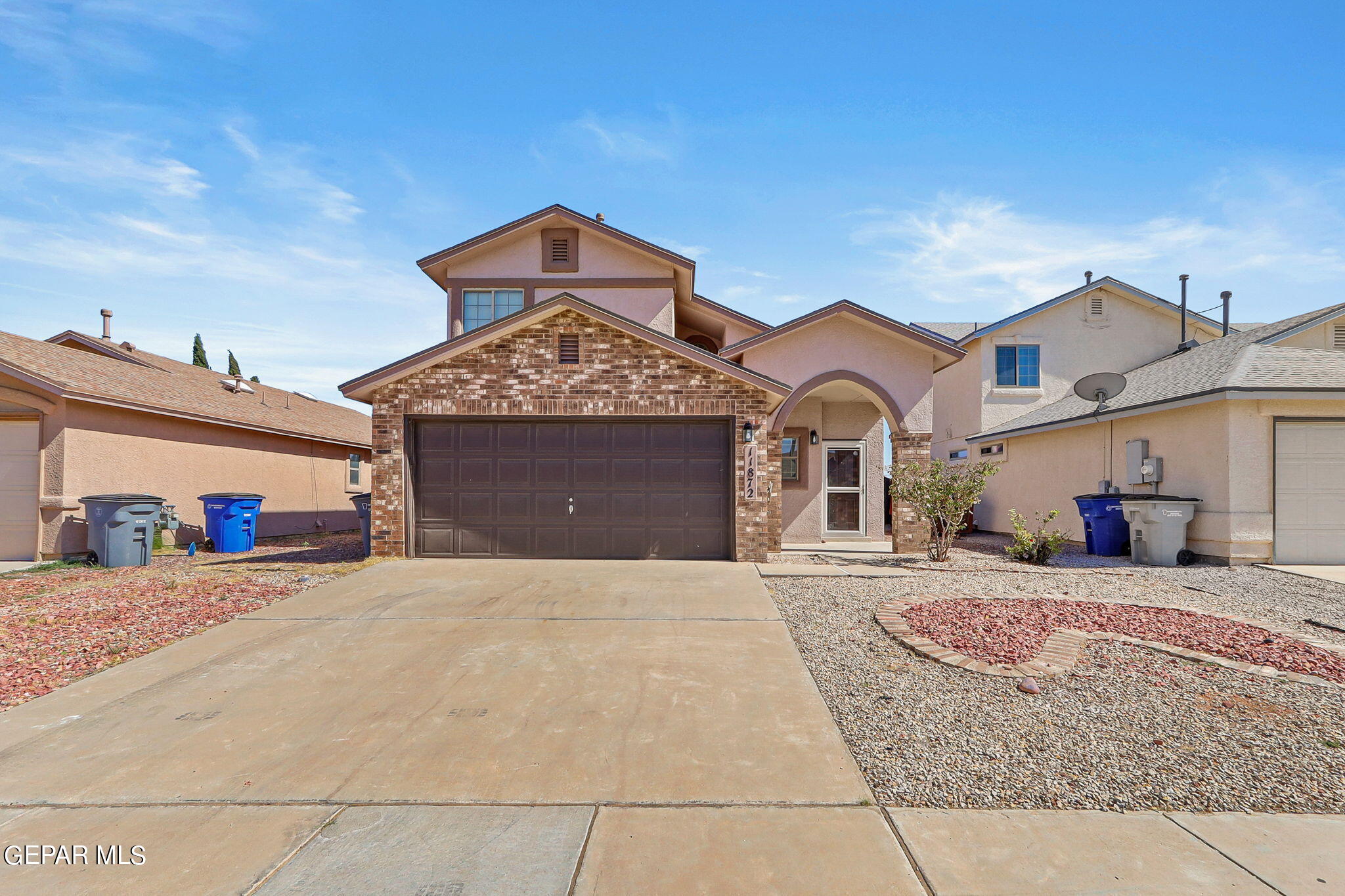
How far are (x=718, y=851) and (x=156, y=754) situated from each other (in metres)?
3.36

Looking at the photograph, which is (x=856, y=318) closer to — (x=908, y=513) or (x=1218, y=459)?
(x=908, y=513)

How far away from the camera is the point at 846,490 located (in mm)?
15047

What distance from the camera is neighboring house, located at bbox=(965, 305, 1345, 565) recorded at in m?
10.7

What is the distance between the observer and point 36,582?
9375 mm

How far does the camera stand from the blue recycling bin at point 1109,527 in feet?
40.7

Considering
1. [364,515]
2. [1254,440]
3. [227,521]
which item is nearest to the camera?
[1254,440]

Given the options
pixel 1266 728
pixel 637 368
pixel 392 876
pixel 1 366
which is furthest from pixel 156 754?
pixel 1 366

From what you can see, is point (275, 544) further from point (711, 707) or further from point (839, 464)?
point (711, 707)

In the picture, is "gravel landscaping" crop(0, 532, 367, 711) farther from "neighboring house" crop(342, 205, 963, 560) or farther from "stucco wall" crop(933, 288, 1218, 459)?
"stucco wall" crop(933, 288, 1218, 459)

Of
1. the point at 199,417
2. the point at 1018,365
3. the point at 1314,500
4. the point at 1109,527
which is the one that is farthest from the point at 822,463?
the point at 199,417

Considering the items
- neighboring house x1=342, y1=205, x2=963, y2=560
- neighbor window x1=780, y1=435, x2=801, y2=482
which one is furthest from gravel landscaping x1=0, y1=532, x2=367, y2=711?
neighbor window x1=780, y1=435, x2=801, y2=482

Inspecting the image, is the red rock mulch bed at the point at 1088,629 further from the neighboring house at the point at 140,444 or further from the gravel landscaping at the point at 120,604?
the neighboring house at the point at 140,444

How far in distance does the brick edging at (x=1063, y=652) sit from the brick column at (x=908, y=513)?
5489 millimetres

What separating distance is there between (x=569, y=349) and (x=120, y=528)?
7.93m
